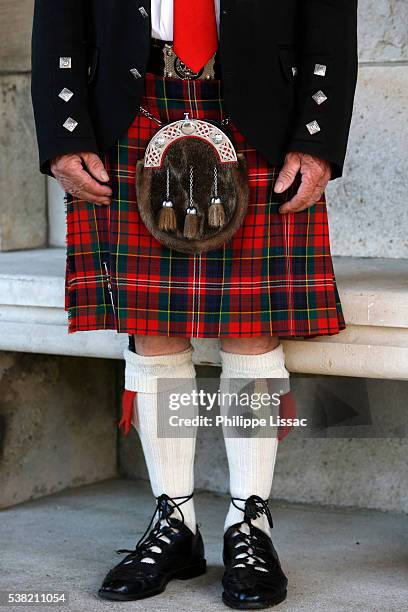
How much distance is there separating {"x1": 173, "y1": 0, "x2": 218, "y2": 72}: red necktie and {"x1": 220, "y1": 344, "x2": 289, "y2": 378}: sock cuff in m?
0.61

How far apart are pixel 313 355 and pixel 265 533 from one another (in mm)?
429

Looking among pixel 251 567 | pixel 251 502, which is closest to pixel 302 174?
pixel 251 502

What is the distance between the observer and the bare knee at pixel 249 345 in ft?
7.81

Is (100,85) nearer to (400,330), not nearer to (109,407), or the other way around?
(400,330)

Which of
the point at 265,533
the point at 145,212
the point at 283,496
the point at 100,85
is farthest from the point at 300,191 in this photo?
the point at 283,496

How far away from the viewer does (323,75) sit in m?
2.25

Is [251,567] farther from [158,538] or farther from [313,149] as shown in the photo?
[313,149]

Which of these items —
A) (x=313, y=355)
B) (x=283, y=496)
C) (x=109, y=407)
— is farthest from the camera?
(x=109, y=407)

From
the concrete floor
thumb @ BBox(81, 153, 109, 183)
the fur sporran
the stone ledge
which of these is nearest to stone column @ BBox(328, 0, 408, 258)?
the stone ledge

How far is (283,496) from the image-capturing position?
3.33 metres

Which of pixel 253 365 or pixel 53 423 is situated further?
pixel 53 423

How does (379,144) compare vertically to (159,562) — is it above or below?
above

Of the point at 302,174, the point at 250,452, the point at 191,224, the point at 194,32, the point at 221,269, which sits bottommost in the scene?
the point at 250,452

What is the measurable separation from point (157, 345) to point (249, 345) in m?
0.20
